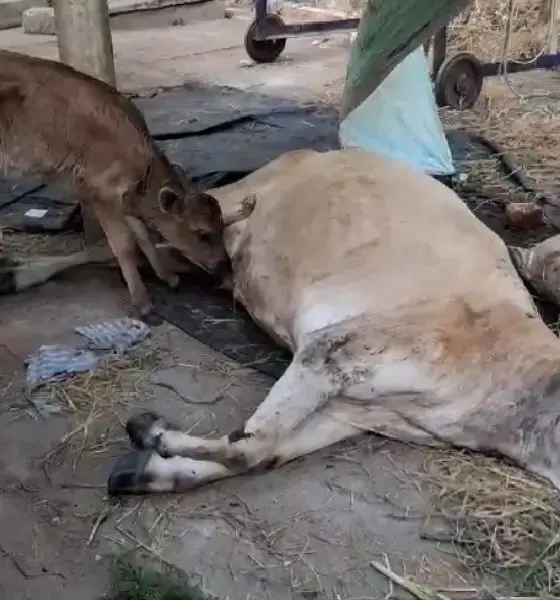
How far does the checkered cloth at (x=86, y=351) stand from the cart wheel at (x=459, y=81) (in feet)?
13.6

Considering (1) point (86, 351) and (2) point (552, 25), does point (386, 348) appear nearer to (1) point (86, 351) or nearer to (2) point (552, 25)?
(1) point (86, 351)

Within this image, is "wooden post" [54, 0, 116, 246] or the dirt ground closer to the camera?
the dirt ground

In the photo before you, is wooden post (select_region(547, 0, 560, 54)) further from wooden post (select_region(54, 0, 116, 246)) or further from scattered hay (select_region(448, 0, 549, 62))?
wooden post (select_region(54, 0, 116, 246))

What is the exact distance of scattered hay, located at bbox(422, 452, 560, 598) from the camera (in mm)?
2678

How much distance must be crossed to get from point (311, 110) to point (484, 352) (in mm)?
4711

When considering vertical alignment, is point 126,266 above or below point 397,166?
below

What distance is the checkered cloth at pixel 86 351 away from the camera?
367 centimetres

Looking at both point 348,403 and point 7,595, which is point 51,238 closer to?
point 348,403

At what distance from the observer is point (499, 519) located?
287 centimetres

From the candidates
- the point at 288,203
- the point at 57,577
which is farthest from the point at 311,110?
the point at 57,577

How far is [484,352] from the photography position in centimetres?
315

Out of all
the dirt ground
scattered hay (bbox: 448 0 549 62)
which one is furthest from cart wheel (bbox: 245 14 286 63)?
the dirt ground

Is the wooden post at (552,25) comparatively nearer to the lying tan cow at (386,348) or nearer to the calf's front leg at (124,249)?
the lying tan cow at (386,348)

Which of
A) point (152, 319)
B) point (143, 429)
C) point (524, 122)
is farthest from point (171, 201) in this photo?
point (524, 122)
